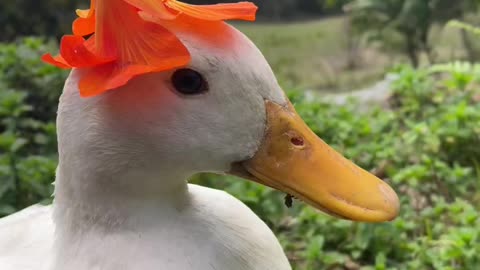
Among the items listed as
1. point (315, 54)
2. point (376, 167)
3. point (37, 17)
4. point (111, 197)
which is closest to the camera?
point (111, 197)

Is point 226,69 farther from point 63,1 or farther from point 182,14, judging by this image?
point 63,1

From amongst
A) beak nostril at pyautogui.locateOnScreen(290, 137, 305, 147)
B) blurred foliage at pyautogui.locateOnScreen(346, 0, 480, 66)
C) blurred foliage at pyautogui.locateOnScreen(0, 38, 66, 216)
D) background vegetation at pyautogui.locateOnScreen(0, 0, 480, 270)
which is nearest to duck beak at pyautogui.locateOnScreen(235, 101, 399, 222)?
beak nostril at pyautogui.locateOnScreen(290, 137, 305, 147)

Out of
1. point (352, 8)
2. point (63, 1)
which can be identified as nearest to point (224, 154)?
point (63, 1)

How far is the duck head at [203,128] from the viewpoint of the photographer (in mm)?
801

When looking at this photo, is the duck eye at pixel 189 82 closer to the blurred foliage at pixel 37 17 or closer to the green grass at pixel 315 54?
the blurred foliage at pixel 37 17

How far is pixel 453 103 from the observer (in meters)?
2.22

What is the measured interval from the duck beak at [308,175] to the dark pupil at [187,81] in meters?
0.09

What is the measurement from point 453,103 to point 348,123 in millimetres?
401

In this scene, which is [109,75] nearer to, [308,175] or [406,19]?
[308,175]

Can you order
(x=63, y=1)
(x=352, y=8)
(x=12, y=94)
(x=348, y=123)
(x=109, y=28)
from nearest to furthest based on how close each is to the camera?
(x=109, y=28)
(x=12, y=94)
(x=348, y=123)
(x=63, y=1)
(x=352, y=8)

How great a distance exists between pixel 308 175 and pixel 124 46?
0.94ft

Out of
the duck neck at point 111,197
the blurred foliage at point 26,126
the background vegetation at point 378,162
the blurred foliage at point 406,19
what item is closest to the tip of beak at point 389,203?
the duck neck at point 111,197

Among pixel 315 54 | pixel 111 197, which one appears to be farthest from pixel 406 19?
pixel 111 197

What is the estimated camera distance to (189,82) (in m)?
0.80
